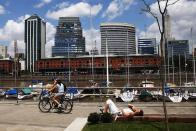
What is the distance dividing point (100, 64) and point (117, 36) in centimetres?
3376

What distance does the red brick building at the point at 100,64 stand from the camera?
14662cm

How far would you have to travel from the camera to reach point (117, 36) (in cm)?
11631

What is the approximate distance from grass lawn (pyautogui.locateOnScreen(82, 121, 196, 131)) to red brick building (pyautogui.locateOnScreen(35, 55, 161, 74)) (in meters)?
127

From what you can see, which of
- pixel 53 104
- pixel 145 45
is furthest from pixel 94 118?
pixel 145 45

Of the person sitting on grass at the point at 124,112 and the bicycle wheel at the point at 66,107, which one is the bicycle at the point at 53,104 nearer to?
the bicycle wheel at the point at 66,107

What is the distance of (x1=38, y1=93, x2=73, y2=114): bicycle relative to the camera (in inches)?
766

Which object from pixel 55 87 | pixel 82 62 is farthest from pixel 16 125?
pixel 82 62

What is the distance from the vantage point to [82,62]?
509 feet

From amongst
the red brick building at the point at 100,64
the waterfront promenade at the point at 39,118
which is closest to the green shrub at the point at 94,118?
the waterfront promenade at the point at 39,118

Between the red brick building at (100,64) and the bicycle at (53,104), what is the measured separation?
120 meters

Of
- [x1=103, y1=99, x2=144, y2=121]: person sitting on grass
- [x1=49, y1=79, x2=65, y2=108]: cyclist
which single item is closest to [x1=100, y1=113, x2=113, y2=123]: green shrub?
[x1=103, y1=99, x2=144, y2=121]: person sitting on grass

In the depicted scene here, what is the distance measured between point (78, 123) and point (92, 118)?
90 cm

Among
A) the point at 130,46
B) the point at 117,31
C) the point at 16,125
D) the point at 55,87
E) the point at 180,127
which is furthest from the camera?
the point at 130,46

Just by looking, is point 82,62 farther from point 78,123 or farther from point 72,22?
point 78,123
